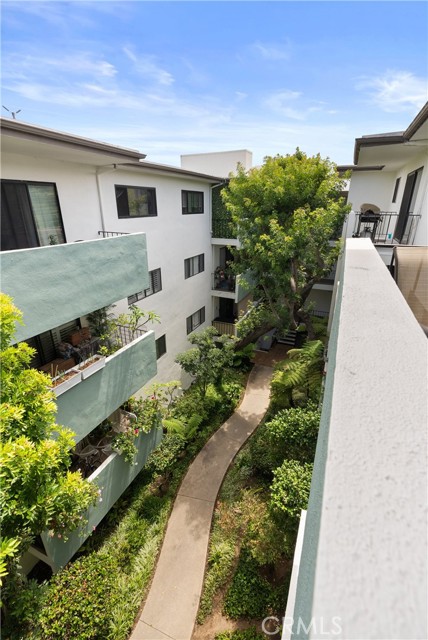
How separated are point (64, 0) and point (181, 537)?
13717mm

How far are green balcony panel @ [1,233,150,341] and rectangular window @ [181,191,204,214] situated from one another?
658 centimetres

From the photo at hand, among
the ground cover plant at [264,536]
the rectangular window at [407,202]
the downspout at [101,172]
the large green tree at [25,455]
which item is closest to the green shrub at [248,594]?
the ground cover plant at [264,536]

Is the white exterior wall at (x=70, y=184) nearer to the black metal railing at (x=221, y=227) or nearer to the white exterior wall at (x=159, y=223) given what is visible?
the white exterior wall at (x=159, y=223)

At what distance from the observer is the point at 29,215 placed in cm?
761

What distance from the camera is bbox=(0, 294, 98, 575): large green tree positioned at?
11.7ft

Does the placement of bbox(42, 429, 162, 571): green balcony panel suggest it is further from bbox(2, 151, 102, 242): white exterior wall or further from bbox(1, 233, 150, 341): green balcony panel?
bbox(2, 151, 102, 242): white exterior wall

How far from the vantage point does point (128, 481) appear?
9359mm

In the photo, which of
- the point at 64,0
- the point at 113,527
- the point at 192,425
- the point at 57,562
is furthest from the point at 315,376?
the point at 64,0

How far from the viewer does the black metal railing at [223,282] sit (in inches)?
721

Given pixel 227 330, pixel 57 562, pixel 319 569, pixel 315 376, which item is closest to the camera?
pixel 319 569

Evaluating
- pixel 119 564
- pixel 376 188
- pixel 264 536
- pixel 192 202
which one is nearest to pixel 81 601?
pixel 119 564

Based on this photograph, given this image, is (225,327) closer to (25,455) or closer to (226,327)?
(226,327)

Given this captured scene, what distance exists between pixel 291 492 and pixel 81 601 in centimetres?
495

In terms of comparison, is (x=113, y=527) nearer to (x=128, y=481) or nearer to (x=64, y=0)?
(x=128, y=481)
